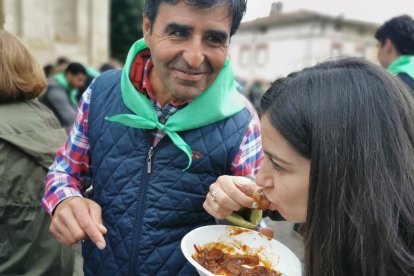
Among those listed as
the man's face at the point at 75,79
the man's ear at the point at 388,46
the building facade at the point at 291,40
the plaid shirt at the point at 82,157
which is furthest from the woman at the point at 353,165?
the building facade at the point at 291,40

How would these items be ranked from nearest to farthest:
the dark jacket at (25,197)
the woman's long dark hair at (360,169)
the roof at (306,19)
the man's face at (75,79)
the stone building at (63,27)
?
the woman's long dark hair at (360,169) → the dark jacket at (25,197) → the man's face at (75,79) → the stone building at (63,27) → the roof at (306,19)

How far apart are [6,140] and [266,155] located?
55.3 inches

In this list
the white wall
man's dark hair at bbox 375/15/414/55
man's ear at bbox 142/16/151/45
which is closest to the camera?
man's ear at bbox 142/16/151/45

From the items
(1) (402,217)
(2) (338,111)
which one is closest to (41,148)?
(2) (338,111)

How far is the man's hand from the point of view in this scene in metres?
1.34

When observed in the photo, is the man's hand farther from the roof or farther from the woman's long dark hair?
the roof

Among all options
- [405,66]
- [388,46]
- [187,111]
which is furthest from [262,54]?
[187,111]

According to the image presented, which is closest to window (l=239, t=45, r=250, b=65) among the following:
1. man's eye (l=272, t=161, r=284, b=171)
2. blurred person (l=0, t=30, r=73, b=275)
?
blurred person (l=0, t=30, r=73, b=275)

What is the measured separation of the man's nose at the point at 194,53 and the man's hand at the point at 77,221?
65cm

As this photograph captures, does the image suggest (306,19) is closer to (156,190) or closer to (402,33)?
(402,33)

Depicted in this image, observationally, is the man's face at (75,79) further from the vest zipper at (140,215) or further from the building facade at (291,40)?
the building facade at (291,40)

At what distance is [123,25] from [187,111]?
76.6 ft

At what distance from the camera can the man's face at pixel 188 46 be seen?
138 cm

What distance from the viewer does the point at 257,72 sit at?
3400 cm
